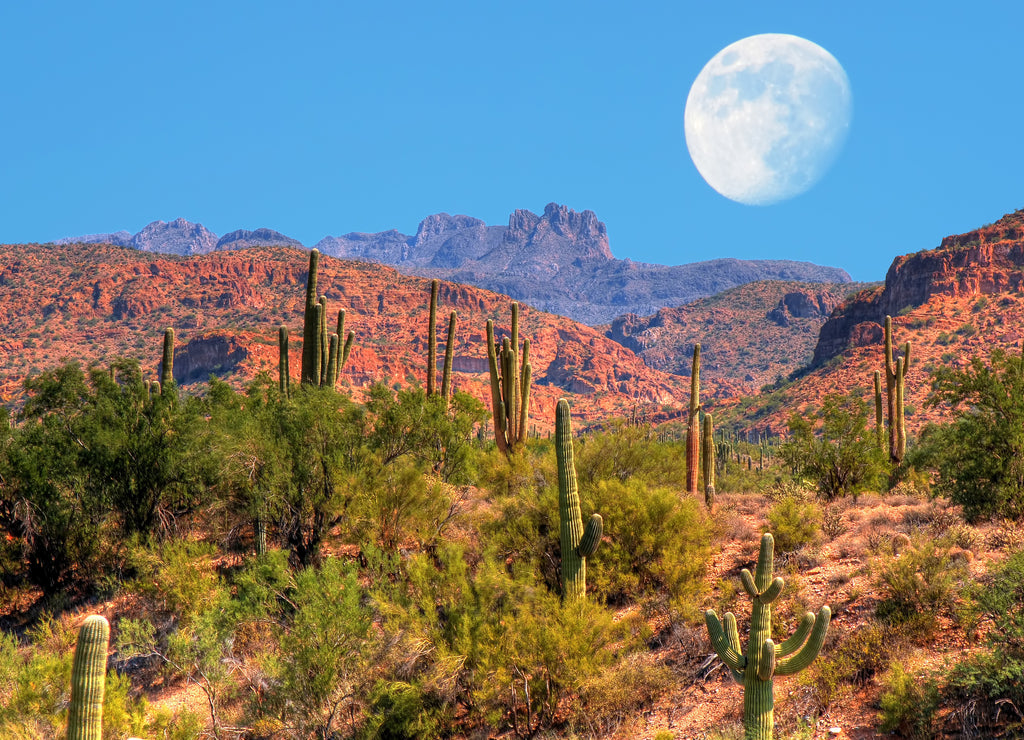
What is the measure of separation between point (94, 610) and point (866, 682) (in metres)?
14.9

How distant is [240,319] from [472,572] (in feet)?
394

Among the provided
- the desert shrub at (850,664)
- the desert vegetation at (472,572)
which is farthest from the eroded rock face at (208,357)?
the desert shrub at (850,664)

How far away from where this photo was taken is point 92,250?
14575 cm

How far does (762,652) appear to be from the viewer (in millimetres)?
9883

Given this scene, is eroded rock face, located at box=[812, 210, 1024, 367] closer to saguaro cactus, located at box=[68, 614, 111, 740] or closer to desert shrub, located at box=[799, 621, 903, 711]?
desert shrub, located at box=[799, 621, 903, 711]

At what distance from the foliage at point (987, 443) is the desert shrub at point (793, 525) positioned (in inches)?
97.9

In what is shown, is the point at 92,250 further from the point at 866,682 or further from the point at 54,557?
the point at 866,682

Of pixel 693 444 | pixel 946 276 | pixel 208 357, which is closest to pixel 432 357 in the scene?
pixel 693 444

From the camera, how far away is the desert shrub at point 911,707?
388 inches

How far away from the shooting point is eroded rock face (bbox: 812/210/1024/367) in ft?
325

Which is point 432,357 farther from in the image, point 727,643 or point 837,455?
point 727,643

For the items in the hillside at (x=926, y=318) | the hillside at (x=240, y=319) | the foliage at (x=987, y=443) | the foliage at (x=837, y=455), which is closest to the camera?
the foliage at (x=987, y=443)

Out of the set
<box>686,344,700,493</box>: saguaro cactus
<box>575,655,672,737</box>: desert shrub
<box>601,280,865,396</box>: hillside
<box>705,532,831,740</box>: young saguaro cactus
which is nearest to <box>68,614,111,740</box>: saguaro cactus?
<box>575,655,672,737</box>: desert shrub

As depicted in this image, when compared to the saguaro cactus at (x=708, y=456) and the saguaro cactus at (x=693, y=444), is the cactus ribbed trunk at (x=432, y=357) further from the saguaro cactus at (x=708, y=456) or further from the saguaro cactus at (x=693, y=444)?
the saguaro cactus at (x=708, y=456)
